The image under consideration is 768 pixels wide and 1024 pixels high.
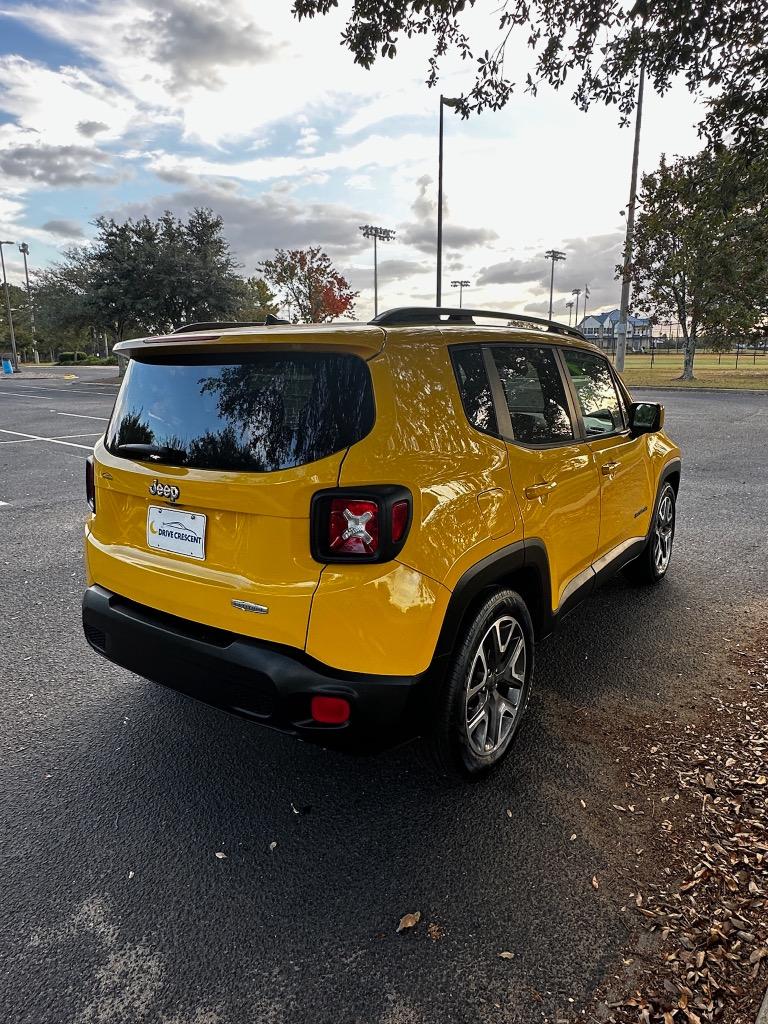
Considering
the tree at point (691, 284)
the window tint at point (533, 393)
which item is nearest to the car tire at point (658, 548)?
the window tint at point (533, 393)

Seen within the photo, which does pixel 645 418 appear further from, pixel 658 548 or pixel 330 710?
pixel 330 710

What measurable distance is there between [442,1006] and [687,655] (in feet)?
8.83

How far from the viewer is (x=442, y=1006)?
Result: 1.80 meters

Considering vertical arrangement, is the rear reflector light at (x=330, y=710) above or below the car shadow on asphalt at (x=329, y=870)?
above

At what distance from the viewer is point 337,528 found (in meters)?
2.16

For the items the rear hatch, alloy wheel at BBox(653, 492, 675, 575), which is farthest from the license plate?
alloy wheel at BBox(653, 492, 675, 575)

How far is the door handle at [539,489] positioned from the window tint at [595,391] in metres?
0.76


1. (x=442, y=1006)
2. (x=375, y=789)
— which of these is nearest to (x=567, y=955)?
(x=442, y=1006)

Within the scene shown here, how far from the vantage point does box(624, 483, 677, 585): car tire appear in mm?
4723

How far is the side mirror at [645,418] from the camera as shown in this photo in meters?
4.25

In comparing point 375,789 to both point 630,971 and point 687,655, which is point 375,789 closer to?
point 630,971

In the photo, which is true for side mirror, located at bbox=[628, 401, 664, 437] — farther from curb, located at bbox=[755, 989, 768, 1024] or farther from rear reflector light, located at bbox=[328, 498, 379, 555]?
curb, located at bbox=[755, 989, 768, 1024]

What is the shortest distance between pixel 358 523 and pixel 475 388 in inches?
35.4

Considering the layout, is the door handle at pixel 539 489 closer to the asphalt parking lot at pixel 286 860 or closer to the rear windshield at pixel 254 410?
the rear windshield at pixel 254 410
